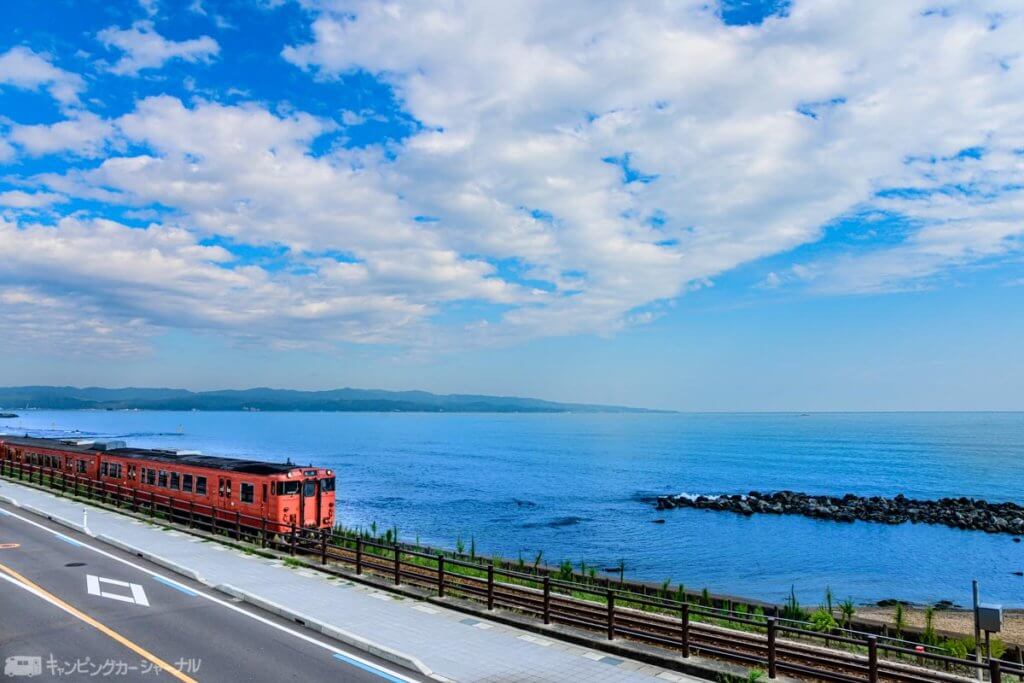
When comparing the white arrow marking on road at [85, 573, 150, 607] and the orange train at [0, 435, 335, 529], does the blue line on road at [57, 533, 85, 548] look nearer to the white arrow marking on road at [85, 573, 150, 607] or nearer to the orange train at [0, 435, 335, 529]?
the orange train at [0, 435, 335, 529]

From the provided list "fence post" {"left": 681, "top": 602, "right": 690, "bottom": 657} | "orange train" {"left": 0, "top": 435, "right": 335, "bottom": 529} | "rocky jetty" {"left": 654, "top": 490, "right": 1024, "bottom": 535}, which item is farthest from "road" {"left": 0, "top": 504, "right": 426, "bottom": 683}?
"rocky jetty" {"left": 654, "top": 490, "right": 1024, "bottom": 535}

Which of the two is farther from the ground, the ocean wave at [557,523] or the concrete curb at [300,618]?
the concrete curb at [300,618]

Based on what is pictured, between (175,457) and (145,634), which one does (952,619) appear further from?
(175,457)

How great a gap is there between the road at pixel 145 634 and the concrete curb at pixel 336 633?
0.61ft

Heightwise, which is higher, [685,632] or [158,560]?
[685,632]

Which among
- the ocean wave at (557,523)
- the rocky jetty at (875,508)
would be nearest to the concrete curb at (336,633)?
the ocean wave at (557,523)

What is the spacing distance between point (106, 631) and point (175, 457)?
831 inches

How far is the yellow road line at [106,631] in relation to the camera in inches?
445

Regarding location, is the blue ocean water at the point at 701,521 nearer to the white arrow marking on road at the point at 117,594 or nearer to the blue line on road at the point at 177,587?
the blue line on road at the point at 177,587

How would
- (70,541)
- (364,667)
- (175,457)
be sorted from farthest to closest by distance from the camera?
(175,457) < (70,541) < (364,667)

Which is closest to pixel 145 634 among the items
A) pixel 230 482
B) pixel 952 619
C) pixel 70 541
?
pixel 70 541

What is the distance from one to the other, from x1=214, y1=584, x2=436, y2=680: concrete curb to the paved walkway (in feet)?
0.71

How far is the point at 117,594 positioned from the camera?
1603 cm

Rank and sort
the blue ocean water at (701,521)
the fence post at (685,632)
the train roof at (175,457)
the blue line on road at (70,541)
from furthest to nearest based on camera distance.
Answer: the blue ocean water at (701,521), the train roof at (175,457), the blue line on road at (70,541), the fence post at (685,632)
